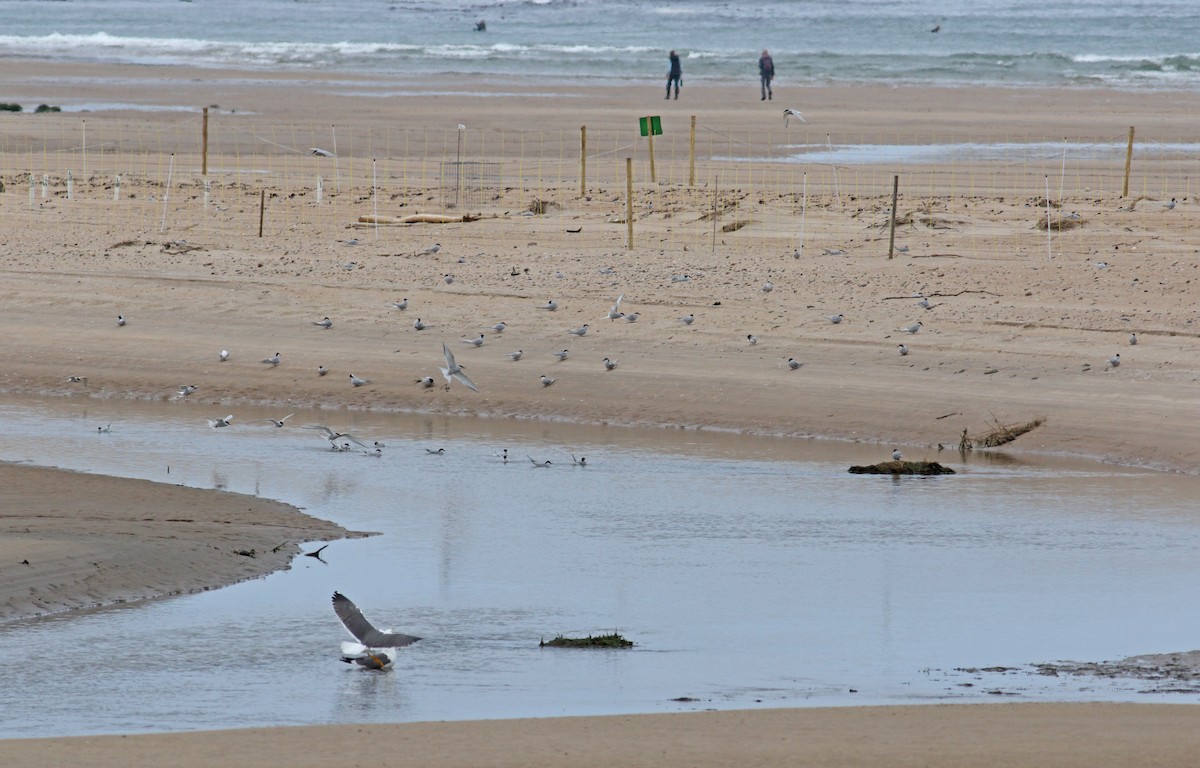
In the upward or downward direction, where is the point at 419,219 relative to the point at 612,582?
upward

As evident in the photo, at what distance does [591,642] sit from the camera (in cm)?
799

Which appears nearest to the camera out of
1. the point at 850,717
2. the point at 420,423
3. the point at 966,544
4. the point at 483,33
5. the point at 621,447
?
the point at 850,717

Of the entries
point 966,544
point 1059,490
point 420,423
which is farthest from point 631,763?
point 420,423

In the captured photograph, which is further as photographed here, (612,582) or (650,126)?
(650,126)

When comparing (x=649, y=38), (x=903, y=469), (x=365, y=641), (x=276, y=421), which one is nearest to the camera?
(x=365, y=641)

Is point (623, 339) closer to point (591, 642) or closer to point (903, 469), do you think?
point (903, 469)

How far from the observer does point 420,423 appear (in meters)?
14.3

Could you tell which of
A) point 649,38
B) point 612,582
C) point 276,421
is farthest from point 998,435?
point 649,38

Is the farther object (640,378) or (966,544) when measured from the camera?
(640,378)

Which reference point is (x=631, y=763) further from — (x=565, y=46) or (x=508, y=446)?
(x=565, y=46)

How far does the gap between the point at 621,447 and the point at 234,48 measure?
4963 cm

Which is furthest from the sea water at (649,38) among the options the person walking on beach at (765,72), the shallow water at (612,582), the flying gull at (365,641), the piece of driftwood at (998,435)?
the flying gull at (365,641)

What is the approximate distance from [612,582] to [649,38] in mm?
56708

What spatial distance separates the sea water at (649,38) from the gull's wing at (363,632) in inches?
1550
